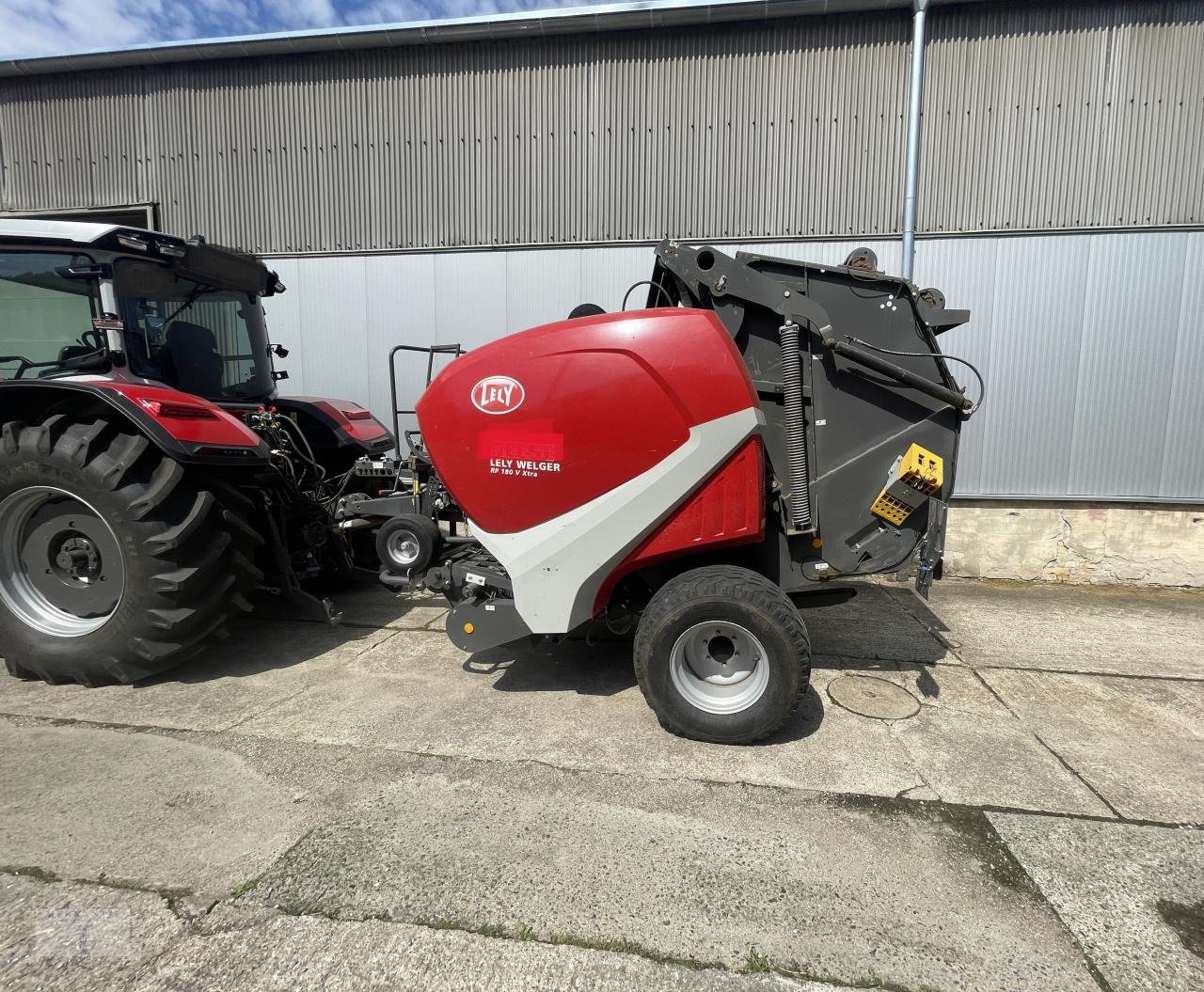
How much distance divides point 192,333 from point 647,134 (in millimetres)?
4790

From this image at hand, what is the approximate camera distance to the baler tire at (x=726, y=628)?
9.43 feet

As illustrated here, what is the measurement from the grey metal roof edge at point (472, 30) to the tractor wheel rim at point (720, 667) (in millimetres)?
6307

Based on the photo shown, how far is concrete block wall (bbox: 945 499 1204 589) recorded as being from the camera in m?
6.11

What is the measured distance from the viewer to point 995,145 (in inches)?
242

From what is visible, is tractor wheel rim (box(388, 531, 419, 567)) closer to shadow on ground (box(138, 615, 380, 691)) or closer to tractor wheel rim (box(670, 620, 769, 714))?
shadow on ground (box(138, 615, 380, 691))

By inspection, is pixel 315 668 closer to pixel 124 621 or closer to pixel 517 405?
pixel 124 621

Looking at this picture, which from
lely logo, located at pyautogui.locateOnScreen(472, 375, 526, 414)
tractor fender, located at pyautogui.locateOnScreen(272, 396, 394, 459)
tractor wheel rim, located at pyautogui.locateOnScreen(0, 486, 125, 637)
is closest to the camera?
lely logo, located at pyautogui.locateOnScreen(472, 375, 526, 414)

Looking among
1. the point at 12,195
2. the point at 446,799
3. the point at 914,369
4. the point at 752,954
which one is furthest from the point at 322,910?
the point at 12,195

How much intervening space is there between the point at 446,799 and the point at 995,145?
7.37m

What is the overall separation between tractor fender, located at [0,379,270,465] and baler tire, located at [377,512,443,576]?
0.96 metres

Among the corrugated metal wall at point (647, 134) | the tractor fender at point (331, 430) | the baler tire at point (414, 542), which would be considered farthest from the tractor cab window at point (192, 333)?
the corrugated metal wall at point (647, 134)

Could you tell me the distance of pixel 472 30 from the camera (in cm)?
659

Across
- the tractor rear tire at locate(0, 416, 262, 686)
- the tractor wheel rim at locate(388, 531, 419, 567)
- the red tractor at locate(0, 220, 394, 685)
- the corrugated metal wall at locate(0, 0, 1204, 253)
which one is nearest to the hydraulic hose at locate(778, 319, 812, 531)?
the tractor wheel rim at locate(388, 531, 419, 567)

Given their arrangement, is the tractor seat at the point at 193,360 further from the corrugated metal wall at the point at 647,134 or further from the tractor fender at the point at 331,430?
the corrugated metal wall at the point at 647,134
